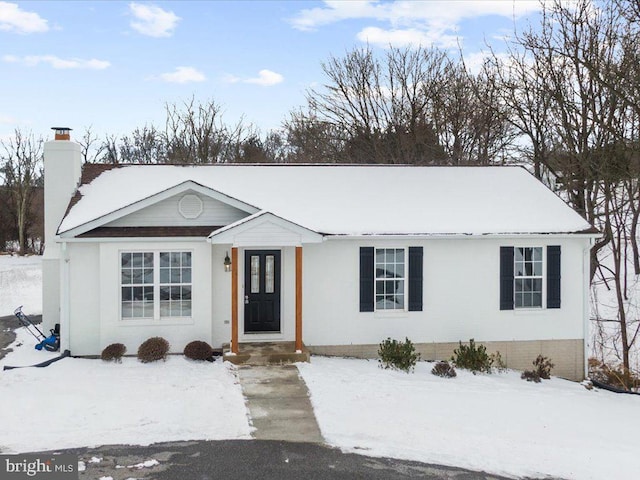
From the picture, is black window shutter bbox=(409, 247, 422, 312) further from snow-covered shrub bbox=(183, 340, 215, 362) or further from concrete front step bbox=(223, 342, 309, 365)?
snow-covered shrub bbox=(183, 340, 215, 362)

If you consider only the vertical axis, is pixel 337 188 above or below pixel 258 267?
above

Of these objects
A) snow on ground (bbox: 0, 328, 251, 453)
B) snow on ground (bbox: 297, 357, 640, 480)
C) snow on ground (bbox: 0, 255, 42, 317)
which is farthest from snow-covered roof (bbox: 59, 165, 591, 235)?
snow on ground (bbox: 0, 255, 42, 317)

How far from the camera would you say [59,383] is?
10672 mm

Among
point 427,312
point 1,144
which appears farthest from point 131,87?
point 1,144

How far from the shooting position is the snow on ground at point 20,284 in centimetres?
2052

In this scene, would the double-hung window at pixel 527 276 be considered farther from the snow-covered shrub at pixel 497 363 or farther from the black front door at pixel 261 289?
the black front door at pixel 261 289

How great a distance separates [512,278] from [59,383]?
10316mm

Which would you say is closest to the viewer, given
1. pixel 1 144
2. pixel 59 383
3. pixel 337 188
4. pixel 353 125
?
pixel 59 383

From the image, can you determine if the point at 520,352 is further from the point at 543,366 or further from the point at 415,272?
the point at 415,272

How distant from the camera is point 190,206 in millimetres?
12883

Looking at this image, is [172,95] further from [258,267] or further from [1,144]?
[258,267]

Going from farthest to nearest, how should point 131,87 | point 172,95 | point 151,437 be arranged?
point 172,95, point 131,87, point 151,437

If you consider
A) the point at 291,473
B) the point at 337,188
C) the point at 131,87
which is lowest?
the point at 291,473

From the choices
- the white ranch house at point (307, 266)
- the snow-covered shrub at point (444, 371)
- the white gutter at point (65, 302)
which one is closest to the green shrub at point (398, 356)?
the snow-covered shrub at point (444, 371)
